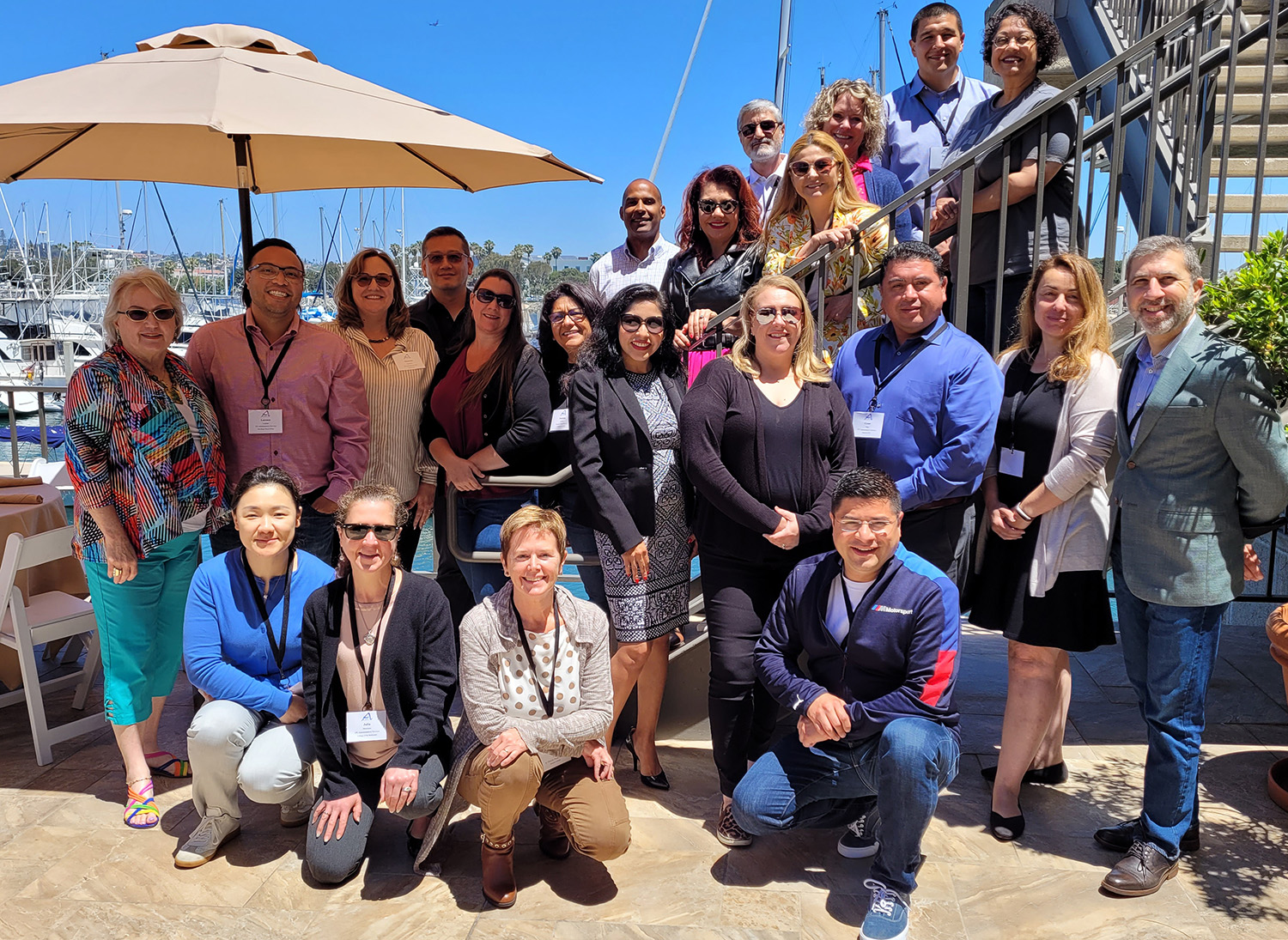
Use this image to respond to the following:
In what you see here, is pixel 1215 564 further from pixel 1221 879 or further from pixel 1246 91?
pixel 1246 91

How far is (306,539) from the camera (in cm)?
363

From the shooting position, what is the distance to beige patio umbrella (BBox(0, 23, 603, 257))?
2.97 m

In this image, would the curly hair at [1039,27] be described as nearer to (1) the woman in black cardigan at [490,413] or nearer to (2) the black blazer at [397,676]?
(1) the woman in black cardigan at [490,413]

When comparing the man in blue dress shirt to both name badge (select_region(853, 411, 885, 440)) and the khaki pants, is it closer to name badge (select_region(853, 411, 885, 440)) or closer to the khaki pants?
name badge (select_region(853, 411, 885, 440))

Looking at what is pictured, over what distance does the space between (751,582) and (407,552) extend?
147 centimetres

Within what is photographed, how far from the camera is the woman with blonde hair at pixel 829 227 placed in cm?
364

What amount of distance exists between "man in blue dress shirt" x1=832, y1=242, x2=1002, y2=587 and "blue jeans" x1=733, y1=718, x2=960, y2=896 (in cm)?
74

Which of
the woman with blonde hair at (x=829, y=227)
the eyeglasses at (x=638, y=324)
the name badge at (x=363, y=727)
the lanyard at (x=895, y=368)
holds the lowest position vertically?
the name badge at (x=363, y=727)

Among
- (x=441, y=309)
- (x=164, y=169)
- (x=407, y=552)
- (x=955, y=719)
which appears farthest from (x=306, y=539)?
(x=955, y=719)

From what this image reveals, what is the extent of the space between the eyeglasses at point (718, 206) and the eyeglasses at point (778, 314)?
98cm

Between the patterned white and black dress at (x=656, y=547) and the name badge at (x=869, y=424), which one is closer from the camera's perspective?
the name badge at (x=869, y=424)

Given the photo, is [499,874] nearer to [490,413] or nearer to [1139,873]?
[490,413]

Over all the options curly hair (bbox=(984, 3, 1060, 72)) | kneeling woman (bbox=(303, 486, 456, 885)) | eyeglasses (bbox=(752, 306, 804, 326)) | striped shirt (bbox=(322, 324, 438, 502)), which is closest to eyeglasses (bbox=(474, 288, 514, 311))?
striped shirt (bbox=(322, 324, 438, 502))

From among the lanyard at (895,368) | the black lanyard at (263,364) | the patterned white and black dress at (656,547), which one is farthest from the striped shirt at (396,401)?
the lanyard at (895,368)
